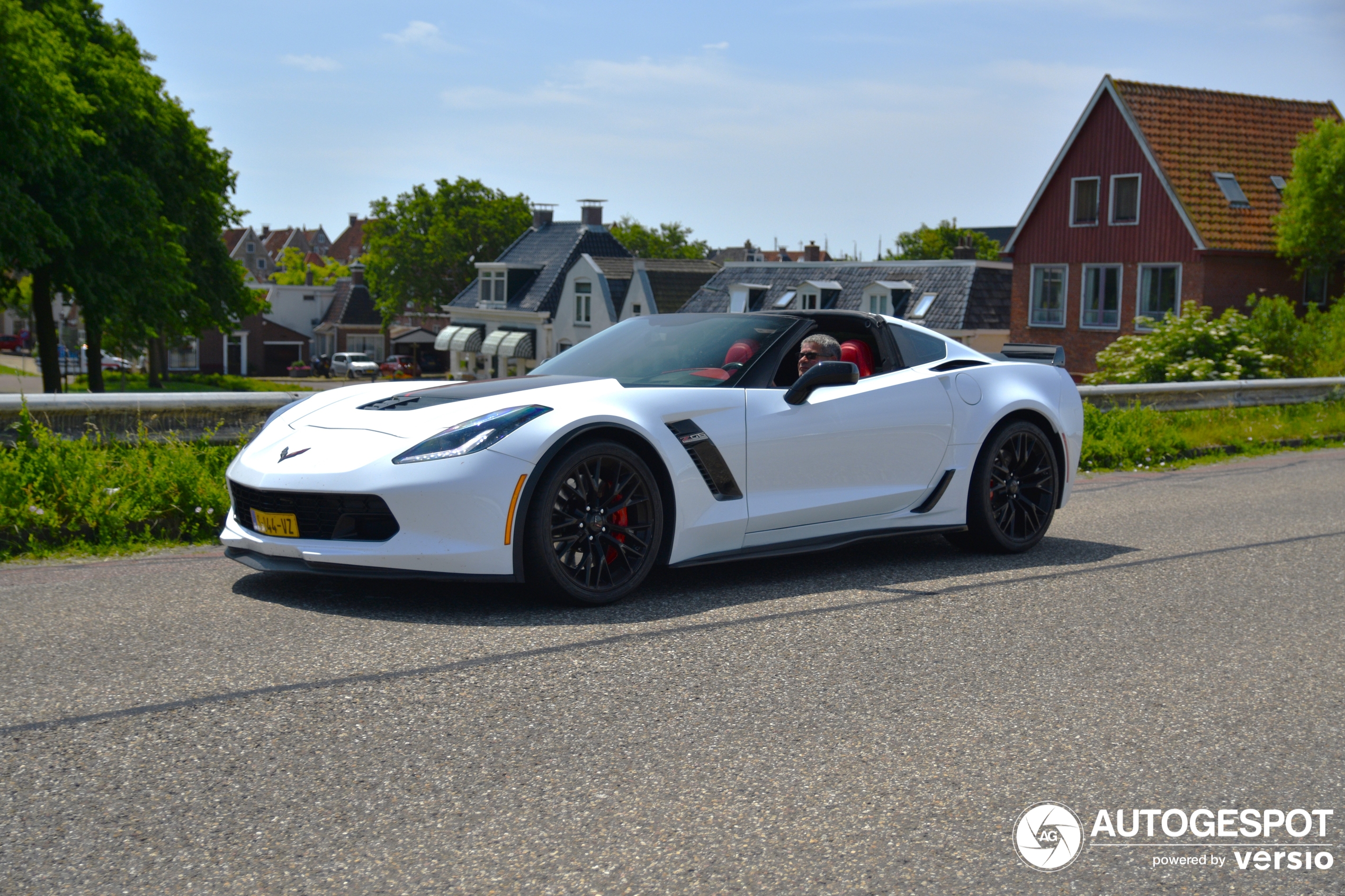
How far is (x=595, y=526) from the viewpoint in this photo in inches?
213

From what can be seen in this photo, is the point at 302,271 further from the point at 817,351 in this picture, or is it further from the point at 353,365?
the point at 817,351

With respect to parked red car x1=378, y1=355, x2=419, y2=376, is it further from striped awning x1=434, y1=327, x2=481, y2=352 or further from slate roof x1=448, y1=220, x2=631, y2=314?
slate roof x1=448, y1=220, x2=631, y2=314

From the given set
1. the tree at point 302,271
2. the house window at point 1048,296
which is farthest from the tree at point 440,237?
Answer: the house window at point 1048,296

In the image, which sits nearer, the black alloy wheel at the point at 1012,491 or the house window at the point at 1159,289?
the black alloy wheel at the point at 1012,491

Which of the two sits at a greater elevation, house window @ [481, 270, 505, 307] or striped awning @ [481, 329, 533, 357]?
house window @ [481, 270, 505, 307]

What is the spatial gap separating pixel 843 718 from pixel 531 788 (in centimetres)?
113

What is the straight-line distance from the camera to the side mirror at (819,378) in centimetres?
602

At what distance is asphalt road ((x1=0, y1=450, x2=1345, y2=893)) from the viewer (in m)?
2.97

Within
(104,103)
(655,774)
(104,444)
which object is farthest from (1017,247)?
(655,774)

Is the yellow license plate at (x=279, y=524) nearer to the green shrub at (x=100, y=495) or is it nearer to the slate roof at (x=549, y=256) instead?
the green shrub at (x=100, y=495)

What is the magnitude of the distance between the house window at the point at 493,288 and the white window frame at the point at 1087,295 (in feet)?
129

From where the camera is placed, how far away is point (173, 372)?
84.8m

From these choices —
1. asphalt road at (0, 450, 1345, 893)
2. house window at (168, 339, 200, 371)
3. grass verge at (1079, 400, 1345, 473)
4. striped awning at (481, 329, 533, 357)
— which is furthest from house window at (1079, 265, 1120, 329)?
house window at (168, 339, 200, 371)

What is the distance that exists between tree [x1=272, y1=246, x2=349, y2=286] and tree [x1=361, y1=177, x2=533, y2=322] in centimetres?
4265
